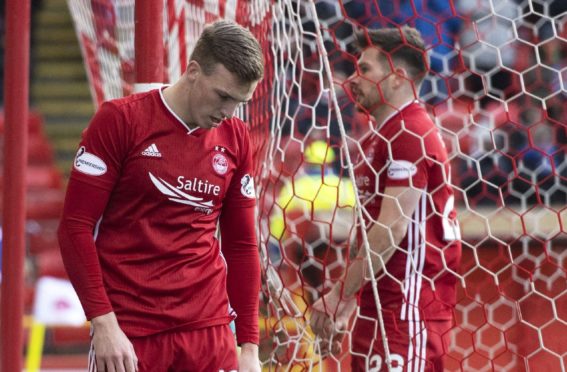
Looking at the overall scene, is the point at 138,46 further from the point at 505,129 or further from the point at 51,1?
the point at 51,1

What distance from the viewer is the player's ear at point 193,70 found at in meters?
2.43

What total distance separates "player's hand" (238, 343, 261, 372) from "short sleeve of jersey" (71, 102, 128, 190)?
0.56m

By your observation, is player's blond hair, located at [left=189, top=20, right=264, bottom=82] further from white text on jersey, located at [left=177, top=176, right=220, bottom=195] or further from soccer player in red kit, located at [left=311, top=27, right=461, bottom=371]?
soccer player in red kit, located at [left=311, top=27, right=461, bottom=371]

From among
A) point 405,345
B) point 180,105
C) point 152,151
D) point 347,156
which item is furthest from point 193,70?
point 405,345

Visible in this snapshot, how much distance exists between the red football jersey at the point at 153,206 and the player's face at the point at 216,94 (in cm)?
9

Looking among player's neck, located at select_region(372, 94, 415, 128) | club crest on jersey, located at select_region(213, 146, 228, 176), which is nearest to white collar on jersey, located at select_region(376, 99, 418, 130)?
player's neck, located at select_region(372, 94, 415, 128)

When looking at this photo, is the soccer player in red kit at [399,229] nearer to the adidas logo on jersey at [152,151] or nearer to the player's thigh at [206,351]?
the player's thigh at [206,351]

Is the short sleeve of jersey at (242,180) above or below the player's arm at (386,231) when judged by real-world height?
above

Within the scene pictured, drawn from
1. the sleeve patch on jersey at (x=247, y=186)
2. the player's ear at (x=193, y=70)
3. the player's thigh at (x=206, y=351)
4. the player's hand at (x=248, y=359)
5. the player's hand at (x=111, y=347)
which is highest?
the player's ear at (x=193, y=70)

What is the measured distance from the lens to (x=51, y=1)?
12234 millimetres

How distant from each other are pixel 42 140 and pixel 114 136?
327 inches

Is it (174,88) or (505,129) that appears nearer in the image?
(174,88)

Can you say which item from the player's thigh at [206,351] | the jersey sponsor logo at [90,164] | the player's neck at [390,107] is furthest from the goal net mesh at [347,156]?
the jersey sponsor logo at [90,164]

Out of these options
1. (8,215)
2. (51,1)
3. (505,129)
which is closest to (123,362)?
(8,215)
